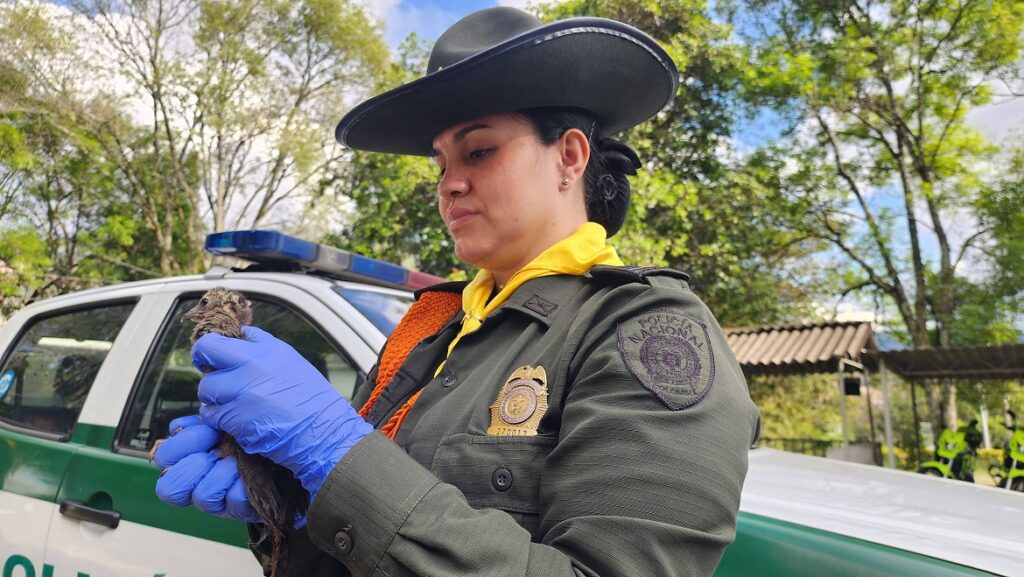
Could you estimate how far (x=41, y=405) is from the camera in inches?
100

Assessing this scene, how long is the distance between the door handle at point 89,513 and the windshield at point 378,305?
0.93 metres

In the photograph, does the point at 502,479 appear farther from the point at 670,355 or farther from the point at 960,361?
the point at 960,361

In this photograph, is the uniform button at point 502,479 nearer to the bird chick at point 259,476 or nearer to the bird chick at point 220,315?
the bird chick at point 259,476

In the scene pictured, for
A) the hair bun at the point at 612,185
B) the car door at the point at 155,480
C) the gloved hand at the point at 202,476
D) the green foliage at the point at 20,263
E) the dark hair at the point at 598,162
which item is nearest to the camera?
the gloved hand at the point at 202,476

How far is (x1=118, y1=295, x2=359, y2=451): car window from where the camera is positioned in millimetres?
2104

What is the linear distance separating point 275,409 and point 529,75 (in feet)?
2.51

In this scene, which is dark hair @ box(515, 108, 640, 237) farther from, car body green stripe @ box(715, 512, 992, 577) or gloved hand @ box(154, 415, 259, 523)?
gloved hand @ box(154, 415, 259, 523)

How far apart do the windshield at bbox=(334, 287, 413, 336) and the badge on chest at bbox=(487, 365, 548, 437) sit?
1.05 m

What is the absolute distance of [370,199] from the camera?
989 centimetres

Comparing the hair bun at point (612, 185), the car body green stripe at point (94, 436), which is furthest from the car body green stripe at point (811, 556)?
the car body green stripe at point (94, 436)

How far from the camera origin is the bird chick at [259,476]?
1.02 metres

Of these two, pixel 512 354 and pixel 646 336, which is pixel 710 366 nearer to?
pixel 646 336

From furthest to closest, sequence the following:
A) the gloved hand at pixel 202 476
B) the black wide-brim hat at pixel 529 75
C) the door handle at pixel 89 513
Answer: the door handle at pixel 89 513 → the black wide-brim hat at pixel 529 75 → the gloved hand at pixel 202 476

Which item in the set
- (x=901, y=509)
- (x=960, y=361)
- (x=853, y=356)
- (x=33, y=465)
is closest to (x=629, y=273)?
(x=901, y=509)
